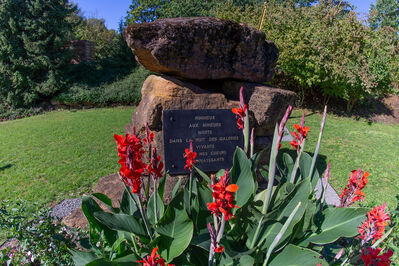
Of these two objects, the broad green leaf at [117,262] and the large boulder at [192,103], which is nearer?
the broad green leaf at [117,262]

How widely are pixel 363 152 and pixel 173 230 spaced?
588 centimetres

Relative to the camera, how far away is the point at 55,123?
26.2 ft

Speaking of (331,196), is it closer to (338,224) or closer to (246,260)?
(338,224)

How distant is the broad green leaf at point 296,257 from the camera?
3.96 ft

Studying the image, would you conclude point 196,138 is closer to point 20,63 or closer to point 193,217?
point 193,217

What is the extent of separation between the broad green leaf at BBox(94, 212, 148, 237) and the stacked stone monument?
1.48m

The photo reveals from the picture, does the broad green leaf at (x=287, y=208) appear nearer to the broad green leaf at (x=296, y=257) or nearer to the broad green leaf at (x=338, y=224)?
the broad green leaf at (x=296, y=257)

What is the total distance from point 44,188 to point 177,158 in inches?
101

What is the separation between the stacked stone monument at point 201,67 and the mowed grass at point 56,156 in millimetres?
1668

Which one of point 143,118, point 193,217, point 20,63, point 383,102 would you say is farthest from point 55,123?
point 383,102

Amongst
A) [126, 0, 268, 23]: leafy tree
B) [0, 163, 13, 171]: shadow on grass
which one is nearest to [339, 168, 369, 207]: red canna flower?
[0, 163, 13, 171]: shadow on grass

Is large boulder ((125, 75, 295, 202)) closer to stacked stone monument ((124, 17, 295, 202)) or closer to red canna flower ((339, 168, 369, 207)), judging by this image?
stacked stone monument ((124, 17, 295, 202))

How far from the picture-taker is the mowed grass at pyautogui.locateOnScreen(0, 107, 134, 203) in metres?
4.07

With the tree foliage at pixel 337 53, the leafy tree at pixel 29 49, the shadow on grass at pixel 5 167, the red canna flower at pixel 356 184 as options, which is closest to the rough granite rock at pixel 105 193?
the red canna flower at pixel 356 184
